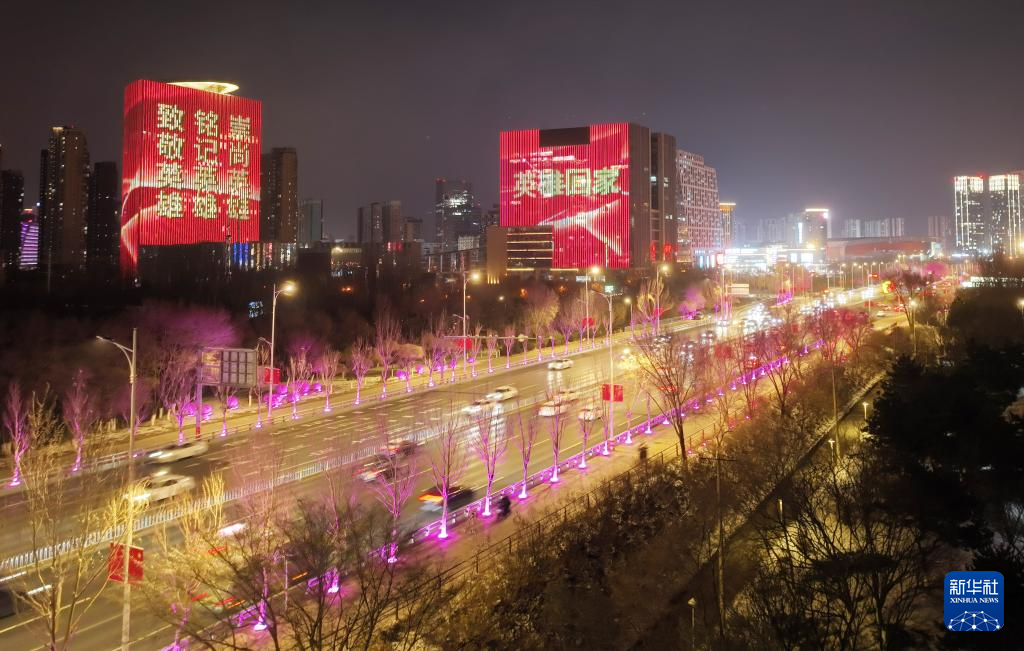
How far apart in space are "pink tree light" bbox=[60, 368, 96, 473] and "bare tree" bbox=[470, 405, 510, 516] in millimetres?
15360

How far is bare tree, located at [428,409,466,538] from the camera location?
20.5 m

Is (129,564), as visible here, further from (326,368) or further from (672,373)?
(326,368)

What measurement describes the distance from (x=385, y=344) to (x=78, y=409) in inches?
906

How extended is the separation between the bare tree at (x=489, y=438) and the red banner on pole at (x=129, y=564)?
10831mm

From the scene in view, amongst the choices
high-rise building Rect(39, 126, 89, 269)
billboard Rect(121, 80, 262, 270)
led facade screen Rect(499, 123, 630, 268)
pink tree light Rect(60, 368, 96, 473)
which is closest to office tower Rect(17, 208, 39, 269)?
high-rise building Rect(39, 126, 89, 269)

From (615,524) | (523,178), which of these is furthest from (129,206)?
(615,524)

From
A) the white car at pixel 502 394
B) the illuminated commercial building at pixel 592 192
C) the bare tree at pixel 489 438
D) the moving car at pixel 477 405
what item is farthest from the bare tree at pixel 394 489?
the illuminated commercial building at pixel 592 192

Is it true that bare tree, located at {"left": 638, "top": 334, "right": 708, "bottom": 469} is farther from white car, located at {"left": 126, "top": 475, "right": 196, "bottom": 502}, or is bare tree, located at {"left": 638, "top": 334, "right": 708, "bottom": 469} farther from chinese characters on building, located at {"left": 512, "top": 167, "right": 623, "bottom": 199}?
chinese characters on building, located at {"left": 512, "top": 167, "right": 623, "bottom": 199}

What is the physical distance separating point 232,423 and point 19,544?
16157 millimetres

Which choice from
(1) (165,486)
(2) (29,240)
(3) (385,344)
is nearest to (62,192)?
(2) (29,240)

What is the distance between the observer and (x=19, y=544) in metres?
19.0

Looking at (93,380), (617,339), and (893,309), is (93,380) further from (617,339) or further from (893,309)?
(893,309)

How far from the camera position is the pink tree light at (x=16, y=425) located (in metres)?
25.3

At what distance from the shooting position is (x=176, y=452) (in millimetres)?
28141
